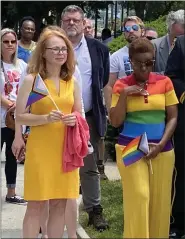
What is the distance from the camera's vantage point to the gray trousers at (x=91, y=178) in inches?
209

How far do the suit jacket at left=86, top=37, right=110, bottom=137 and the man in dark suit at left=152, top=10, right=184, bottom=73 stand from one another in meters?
0.53

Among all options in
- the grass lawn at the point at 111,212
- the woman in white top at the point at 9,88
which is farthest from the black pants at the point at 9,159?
the grass lawn at the point at 111,212

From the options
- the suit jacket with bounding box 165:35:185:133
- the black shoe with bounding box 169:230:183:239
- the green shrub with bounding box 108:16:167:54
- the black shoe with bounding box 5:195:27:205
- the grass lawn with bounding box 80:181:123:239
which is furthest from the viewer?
the green shrub with bounding box 108:16:167:54

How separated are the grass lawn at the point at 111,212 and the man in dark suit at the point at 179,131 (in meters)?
0.51

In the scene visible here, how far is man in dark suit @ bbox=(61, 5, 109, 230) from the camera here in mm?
5152

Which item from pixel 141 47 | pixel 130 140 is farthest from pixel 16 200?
pixel 141 47

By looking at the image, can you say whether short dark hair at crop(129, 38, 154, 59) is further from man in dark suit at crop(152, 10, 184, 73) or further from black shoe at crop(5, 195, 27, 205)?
black shoe at crop(5, 195, 27, 205)

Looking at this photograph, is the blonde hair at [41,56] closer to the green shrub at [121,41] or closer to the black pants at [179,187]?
the black pants at [179,187]

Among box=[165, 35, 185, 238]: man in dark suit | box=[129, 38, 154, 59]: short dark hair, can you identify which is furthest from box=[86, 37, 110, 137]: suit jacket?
box=[129, 38, 154, 59]: short dark hair

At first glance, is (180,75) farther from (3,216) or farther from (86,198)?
(3,216)

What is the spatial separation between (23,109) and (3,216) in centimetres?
206

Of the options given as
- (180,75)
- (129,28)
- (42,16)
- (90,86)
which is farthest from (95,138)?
(42,16)

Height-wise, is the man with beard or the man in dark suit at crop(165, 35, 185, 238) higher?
the man with beard

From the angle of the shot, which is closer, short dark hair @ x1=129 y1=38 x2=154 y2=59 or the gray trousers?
short dark hair @ x1=129 y1=38 x2=154 y2=59
